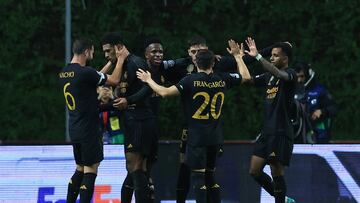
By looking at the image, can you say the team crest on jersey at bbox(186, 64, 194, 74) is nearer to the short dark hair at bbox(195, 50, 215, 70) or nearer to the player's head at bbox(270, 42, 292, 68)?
the short dark hair at bbox(195, 50, 215, 70)

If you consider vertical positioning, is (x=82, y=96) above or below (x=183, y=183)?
above

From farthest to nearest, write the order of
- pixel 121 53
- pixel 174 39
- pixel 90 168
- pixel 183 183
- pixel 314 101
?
pixel 174 39 < pixel 314 101 < pixel 183 183 < pixel 121 53 < pixel 90 168

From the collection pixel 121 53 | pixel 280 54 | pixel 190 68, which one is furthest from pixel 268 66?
pixel 121 53

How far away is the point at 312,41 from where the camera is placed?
60.9ft

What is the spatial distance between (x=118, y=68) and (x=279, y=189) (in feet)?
8.87

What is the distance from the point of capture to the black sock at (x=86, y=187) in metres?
11.6

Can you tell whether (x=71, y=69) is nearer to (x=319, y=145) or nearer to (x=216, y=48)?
(x=319, y=145)

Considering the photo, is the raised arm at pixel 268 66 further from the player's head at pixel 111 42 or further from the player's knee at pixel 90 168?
the player's knee at pixel 90 168

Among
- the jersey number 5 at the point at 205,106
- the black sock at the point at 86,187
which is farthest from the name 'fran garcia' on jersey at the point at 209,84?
the black sock at the point at 86,187

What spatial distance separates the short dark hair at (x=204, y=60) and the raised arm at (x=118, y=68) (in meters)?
1.06

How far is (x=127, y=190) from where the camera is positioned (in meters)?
12.1

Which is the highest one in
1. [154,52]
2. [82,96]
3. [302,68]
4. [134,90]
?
[302,68]

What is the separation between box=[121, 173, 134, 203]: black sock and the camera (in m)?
12.1

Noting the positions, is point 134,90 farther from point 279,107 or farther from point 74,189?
point 279,107
